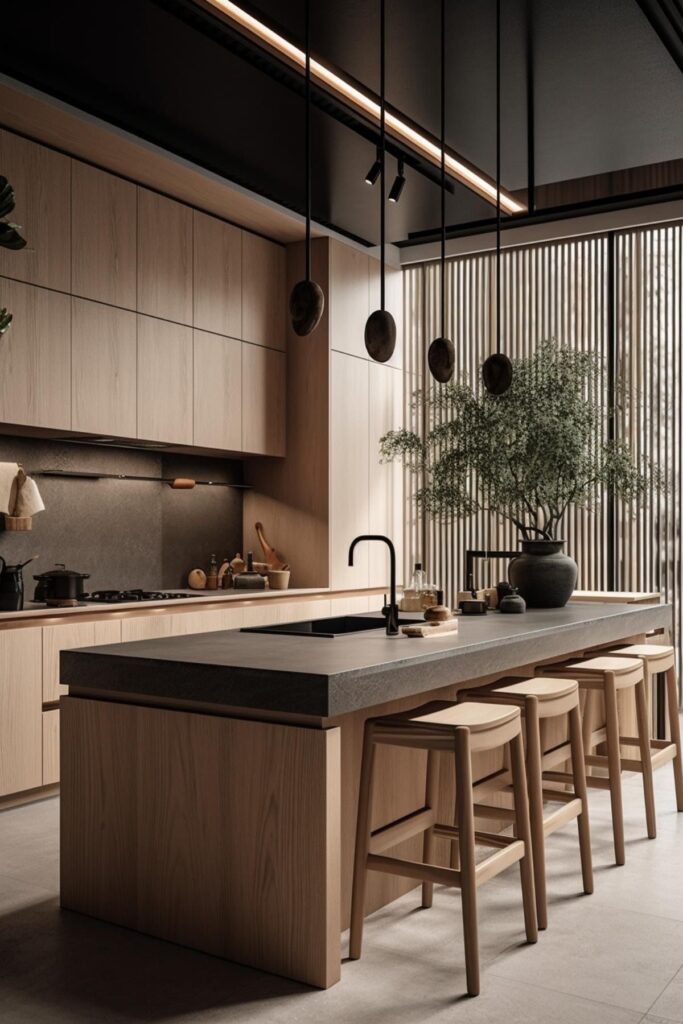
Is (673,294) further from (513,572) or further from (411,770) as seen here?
(411,770)

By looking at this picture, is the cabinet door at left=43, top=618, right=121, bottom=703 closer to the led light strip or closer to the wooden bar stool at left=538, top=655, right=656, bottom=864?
the wooden bar stool at left=538, top=655, right=656, bottom=864

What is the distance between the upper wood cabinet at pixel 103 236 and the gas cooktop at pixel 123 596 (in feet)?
5.20

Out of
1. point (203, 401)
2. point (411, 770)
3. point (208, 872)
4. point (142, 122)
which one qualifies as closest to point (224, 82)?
point (142, 122)

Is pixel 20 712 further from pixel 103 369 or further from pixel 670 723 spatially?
pixel 670 723

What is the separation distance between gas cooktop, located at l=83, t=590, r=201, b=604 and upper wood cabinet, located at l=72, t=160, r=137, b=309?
1.59 metres

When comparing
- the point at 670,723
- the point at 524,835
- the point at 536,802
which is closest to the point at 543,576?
the point at 670,723

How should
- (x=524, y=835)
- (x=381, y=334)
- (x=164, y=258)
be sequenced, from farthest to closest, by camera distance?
(x=164, y=258) < (x=381, y=334) < (x=524, y=835)

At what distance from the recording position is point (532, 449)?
18.9ft

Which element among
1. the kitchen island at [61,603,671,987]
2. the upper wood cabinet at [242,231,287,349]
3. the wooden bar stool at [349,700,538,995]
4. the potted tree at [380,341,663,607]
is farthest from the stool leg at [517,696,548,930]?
the upper wood cabinet at [242,231,287,349]

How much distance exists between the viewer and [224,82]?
441cm

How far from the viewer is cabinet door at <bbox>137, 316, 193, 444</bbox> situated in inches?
222

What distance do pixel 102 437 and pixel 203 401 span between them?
2.64ft

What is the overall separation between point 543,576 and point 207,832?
2291 millimetres

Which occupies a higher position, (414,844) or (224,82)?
(224,82)
